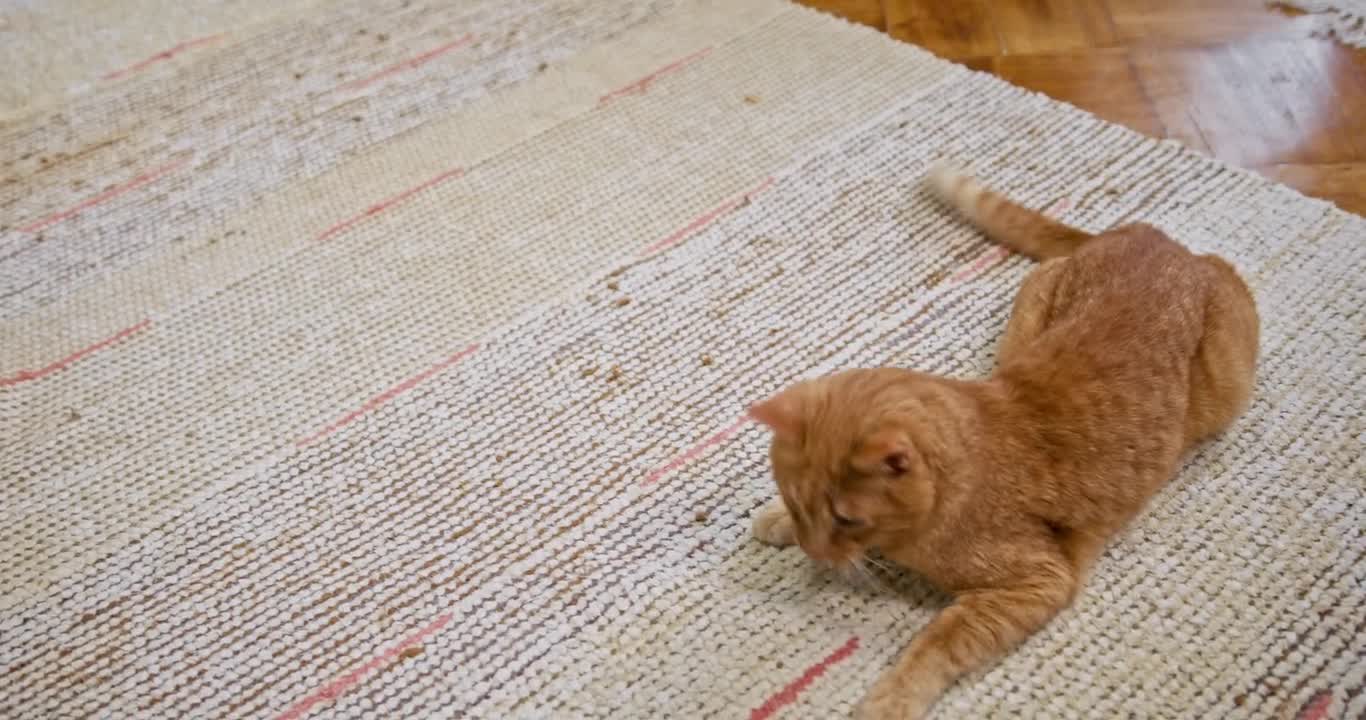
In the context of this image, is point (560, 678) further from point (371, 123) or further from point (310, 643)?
point (371, 123)

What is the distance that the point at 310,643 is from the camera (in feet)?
2.85

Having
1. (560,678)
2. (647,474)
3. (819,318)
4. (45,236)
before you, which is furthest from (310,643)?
(45,236)

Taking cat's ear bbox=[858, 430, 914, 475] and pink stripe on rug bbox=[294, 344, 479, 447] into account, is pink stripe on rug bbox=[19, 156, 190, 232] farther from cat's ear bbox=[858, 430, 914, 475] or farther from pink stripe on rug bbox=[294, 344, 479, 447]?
cat's ear bbox=[858, 430, 914, 475]

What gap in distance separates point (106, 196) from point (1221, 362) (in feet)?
4.30

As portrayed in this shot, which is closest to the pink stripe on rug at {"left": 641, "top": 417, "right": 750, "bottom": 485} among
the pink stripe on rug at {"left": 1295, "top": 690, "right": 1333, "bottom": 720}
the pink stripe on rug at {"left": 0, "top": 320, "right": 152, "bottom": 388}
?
the pink stripe on rug at {"left": 1295, "top": 690, "right": 1333, "bottom": 720}

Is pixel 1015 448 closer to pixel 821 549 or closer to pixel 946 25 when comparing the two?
pixel 821 549

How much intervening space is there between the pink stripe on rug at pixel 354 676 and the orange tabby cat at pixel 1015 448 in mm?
295

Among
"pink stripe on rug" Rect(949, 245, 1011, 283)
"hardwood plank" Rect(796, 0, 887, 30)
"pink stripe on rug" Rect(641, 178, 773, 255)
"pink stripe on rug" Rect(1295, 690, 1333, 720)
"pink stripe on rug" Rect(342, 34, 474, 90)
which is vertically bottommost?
"pink stripe on rug" Rect(1295, 690, 1333, 720)

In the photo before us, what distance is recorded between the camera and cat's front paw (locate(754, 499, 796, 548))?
0.89m

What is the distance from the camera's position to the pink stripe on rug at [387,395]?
1.04 metres

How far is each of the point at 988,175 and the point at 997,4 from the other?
1.55 ft

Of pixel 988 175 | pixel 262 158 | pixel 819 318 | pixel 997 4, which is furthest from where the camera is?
pixel 997 4

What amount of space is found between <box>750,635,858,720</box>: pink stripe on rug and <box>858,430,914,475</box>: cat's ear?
0.20 m

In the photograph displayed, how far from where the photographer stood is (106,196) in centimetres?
133
